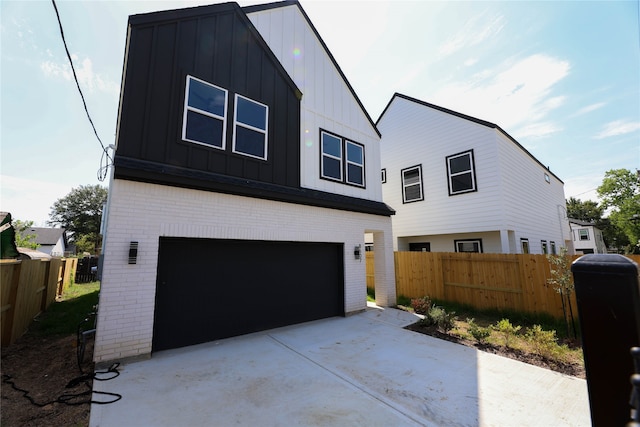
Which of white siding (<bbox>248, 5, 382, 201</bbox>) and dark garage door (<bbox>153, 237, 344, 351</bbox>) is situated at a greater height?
white siding (<bbox>248, 5, 382, 201</bbox>)

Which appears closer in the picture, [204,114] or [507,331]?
[507,331]

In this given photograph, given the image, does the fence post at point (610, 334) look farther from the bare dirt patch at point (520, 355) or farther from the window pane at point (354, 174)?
the window pane at point (354, 174)

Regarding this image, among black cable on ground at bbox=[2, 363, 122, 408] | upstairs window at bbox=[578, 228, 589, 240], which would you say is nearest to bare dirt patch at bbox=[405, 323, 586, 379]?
black cable on ground at bbox=[2, 363, 122, 408]

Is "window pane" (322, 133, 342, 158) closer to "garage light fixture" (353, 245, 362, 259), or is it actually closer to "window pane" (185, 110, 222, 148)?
"garage light fixture" (353, 245, 362, 259)

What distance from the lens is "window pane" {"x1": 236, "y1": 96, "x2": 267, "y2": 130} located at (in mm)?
7156

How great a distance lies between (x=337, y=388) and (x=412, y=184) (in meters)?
11.9

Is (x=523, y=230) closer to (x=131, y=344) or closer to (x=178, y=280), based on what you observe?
(x=178, y=280)

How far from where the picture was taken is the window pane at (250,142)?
7.01 m

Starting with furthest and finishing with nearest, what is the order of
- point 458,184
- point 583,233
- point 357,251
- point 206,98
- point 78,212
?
point 78,212, point 583,233, point 458,184, point 357,251, point 206,98

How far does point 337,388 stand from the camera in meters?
4.02

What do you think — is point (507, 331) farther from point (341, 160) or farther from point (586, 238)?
point (586, 238)

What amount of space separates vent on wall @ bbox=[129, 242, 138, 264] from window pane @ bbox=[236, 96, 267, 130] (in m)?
3.89

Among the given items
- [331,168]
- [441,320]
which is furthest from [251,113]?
[441,320]

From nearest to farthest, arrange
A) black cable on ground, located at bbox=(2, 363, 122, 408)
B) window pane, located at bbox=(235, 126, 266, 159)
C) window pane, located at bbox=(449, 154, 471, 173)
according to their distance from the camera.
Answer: black cable on ground, located at bbox=(2, 363, 122, 408)
window pane, located at bbox=(235, 126, 266, 159)
window pane, located at bbox=(449, 154, 471, 173)
